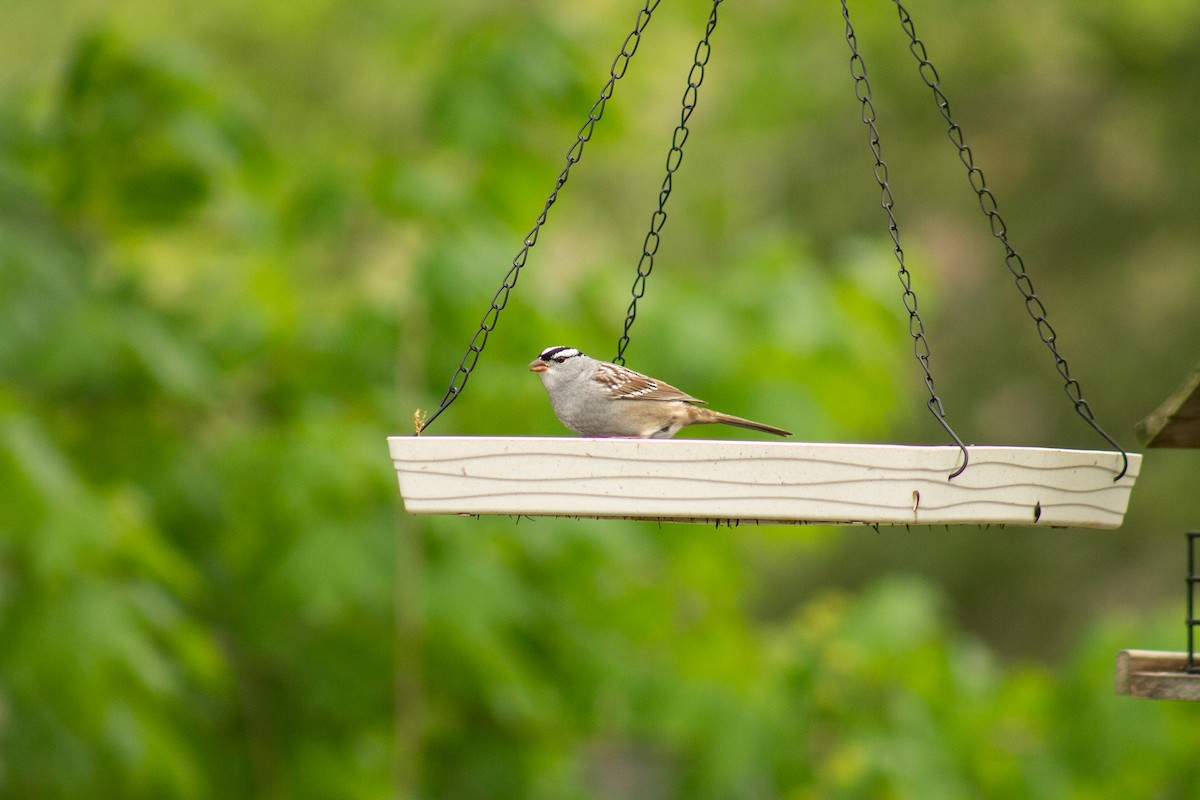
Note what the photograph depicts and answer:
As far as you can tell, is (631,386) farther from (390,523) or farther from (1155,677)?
(390,523)

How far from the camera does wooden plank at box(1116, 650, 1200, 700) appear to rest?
2963mm

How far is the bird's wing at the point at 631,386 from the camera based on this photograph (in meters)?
3.00

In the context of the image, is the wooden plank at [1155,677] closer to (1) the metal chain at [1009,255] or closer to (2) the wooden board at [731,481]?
(1) the metal chain at [1009,255]

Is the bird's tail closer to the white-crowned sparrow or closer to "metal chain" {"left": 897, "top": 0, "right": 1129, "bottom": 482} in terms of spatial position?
the white-crowned sparrow

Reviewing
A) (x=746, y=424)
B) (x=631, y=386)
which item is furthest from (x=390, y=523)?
(x=746, y=424)

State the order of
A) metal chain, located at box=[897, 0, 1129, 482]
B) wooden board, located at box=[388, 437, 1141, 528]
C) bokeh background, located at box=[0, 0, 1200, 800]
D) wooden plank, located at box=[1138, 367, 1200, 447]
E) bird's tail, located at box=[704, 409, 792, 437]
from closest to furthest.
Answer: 1. wooden board, located at box=[388, 437, 1141, 528]
2. metal chain, located at box=[897, 0, 1129, 482]
3. bird's tail, located at box=[704, 409, 792, 437]
4. wooden plank, located at box=[1138, 367, 1200, 447]
5. bokeh background, located at box=[0, 0, 1200, 800]

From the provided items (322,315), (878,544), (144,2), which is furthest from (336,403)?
(878,544)

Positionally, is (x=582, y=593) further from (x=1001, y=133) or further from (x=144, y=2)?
(x=1001, y=133)

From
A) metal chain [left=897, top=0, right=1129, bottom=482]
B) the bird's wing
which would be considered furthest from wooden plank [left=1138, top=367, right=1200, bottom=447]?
the bird's wing

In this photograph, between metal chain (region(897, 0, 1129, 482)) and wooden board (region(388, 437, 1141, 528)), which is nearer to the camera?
wooden board (region(388, 437, 1141, 528))

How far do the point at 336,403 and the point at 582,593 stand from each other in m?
1.37

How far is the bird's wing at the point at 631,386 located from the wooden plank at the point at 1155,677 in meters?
1.22

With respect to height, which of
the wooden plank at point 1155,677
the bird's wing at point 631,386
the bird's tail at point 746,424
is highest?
the bird's wing at point 631,386

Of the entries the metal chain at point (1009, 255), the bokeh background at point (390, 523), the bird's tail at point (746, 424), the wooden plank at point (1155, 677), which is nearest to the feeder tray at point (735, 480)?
the metal chain at point (1009, 255)
